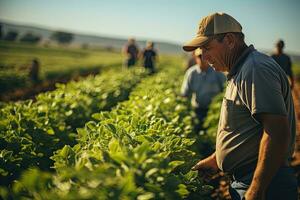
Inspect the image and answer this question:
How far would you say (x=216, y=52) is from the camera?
2.46 m

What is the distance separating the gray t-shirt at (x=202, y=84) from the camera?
6.17 metres

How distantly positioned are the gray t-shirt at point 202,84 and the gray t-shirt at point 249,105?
3.67m

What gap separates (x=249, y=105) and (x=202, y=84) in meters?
4.01

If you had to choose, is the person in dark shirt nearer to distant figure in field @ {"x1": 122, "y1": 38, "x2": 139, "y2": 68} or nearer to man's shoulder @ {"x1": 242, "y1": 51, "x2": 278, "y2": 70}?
distant figure in field @ {"x1": 122, "y1": 38, "x2": 139, "y2": 68}

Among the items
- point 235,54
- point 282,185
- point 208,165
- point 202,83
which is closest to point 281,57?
point 202,83

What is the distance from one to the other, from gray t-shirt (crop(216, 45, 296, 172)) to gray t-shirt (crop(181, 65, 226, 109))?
3671 millimetres

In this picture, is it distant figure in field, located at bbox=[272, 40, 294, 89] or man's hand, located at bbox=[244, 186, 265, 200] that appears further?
distant figure in field, located at bbox=[272, 40, 294, 89]

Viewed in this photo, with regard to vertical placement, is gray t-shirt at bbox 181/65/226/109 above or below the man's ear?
below

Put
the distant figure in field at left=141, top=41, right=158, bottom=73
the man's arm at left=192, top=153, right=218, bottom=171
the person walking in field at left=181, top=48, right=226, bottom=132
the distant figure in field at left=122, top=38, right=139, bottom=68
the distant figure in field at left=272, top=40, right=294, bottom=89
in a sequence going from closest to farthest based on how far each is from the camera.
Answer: the man's arm at left=192, top=153, right=218, bottom=171, the person walking in field at left=181, top=48, right=226, bottom=132, the distant figure in field at left=272, top=40, right=294, bottom=89, the distant figure in field at left=141, top=41, right=158, bottom=73, the distant figure in field at left=122, top=38, right=139, bottom=68

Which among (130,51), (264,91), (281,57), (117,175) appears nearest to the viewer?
(117,175)

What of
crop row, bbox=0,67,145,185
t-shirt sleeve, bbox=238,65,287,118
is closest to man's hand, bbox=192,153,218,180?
t-shirt sleeve, bbox=238,65,287,118

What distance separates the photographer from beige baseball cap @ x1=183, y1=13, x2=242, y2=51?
2389mm

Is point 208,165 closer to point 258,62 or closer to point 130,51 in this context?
point 258,62

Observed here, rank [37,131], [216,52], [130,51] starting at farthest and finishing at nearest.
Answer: [130,51]
[37,131]
[216,52]
